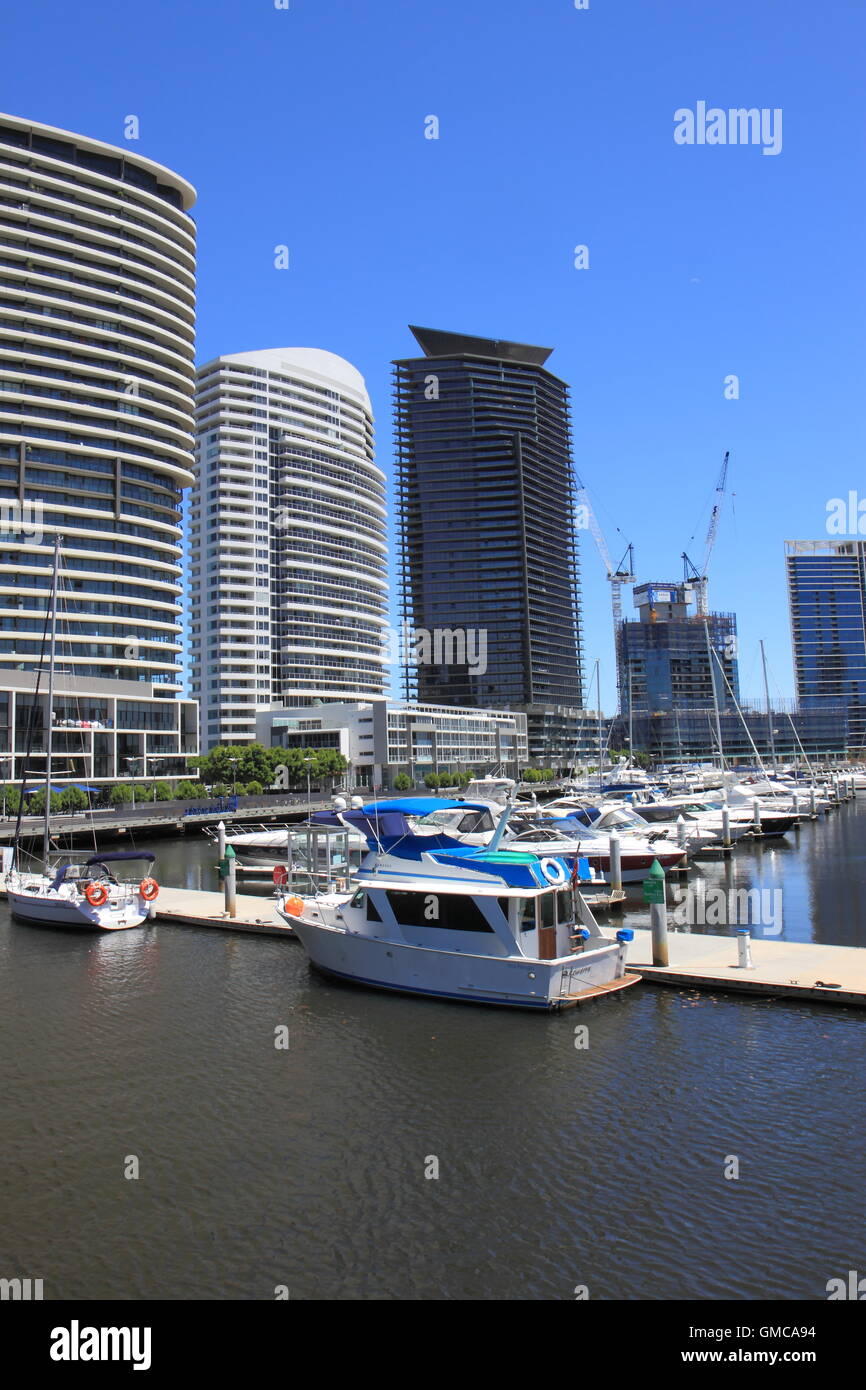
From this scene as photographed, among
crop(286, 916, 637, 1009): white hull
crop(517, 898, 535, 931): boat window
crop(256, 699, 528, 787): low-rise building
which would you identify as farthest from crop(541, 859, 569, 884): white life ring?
crop(256, 699, 528, 787): low-rise building

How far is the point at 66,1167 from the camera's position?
1558 centimetres

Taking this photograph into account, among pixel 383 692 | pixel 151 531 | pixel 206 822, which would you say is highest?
pixel 151 531

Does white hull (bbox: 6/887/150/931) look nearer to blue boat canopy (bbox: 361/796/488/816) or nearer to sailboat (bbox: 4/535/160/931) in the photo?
sailboat (bbox: 4/535/160/931)

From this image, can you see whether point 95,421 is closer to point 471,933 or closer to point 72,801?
point 72,801

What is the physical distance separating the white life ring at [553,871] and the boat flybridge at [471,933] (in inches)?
1.3

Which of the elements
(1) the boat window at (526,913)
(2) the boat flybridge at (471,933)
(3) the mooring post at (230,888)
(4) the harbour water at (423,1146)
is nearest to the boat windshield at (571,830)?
(3) the mooring post at (230,888)

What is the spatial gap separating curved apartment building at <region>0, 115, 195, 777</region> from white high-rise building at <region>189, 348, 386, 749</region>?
120 ft

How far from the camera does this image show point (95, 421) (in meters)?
119

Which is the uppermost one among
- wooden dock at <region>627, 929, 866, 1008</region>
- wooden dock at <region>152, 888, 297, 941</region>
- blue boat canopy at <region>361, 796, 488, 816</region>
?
blue boat canopy at <region>361, 796, 488, 816</region>

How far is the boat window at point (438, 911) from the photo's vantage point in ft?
80.0

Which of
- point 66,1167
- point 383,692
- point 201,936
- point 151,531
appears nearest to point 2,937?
point 201,936

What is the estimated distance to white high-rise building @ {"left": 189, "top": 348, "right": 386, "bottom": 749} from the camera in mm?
163750
